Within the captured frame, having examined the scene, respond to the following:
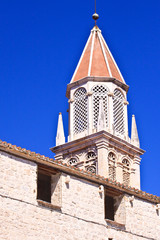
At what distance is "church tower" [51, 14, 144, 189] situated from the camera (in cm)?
4081

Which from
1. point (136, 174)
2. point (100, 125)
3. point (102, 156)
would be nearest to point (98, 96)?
point (100, 125)

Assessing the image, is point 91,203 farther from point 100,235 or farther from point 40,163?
point 40,163

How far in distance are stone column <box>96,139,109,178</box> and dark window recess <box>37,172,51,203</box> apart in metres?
12.1

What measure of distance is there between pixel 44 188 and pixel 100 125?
46.3 ft

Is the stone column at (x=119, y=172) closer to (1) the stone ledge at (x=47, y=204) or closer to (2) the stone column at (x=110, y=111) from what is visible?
(2) the stone column at (x=110, y=111)

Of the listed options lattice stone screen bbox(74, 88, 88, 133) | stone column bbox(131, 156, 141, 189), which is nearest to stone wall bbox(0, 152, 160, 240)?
stone column bbox(131, 156, 141, 189)

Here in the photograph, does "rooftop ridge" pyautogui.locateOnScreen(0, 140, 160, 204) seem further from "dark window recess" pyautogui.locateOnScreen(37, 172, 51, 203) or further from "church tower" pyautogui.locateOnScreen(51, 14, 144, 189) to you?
"church tower" pyautogui.locateOnScreen(51, 14, 144, 189)

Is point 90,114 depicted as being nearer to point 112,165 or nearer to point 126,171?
point 112,165

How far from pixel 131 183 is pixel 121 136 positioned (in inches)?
127

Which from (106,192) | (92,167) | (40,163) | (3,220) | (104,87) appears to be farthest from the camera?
(104,87)

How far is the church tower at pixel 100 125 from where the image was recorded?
40.8 m

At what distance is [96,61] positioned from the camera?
4516 cm

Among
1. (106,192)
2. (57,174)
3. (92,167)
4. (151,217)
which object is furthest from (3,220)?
(92,167)

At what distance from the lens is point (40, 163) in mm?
25969
